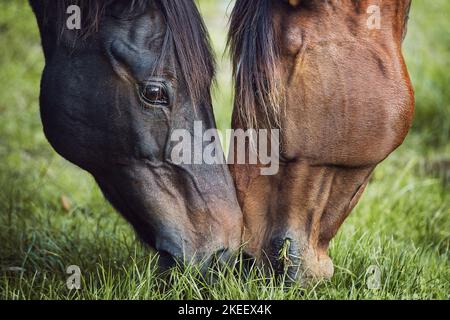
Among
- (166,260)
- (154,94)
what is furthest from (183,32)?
(166,260)

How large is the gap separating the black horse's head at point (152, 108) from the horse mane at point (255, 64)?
0.14 m

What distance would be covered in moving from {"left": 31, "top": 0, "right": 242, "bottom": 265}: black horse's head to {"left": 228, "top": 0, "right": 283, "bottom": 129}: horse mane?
0.14 meters

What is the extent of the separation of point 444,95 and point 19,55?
13.2 feet

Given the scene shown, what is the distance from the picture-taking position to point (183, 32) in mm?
2852

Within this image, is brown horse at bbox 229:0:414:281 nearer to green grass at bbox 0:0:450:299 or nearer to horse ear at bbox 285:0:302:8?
horse ear at bbox 285:0:302:8

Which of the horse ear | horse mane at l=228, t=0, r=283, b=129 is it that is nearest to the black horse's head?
horse mane at l=228, t=0, r=283, b=129

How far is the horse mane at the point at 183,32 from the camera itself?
283 cm

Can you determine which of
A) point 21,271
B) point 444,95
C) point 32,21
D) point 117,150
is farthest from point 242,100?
point 32,21

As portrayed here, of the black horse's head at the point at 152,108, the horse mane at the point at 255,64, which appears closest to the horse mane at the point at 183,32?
the black horse's head at the point at 152,108

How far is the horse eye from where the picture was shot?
2.81 meters

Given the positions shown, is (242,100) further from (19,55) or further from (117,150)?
(19,55)

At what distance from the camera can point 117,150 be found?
2.89 metres

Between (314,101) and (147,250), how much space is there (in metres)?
0.94

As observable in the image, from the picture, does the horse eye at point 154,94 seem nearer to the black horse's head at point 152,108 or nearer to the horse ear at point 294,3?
the black horse's head at point 152,108
